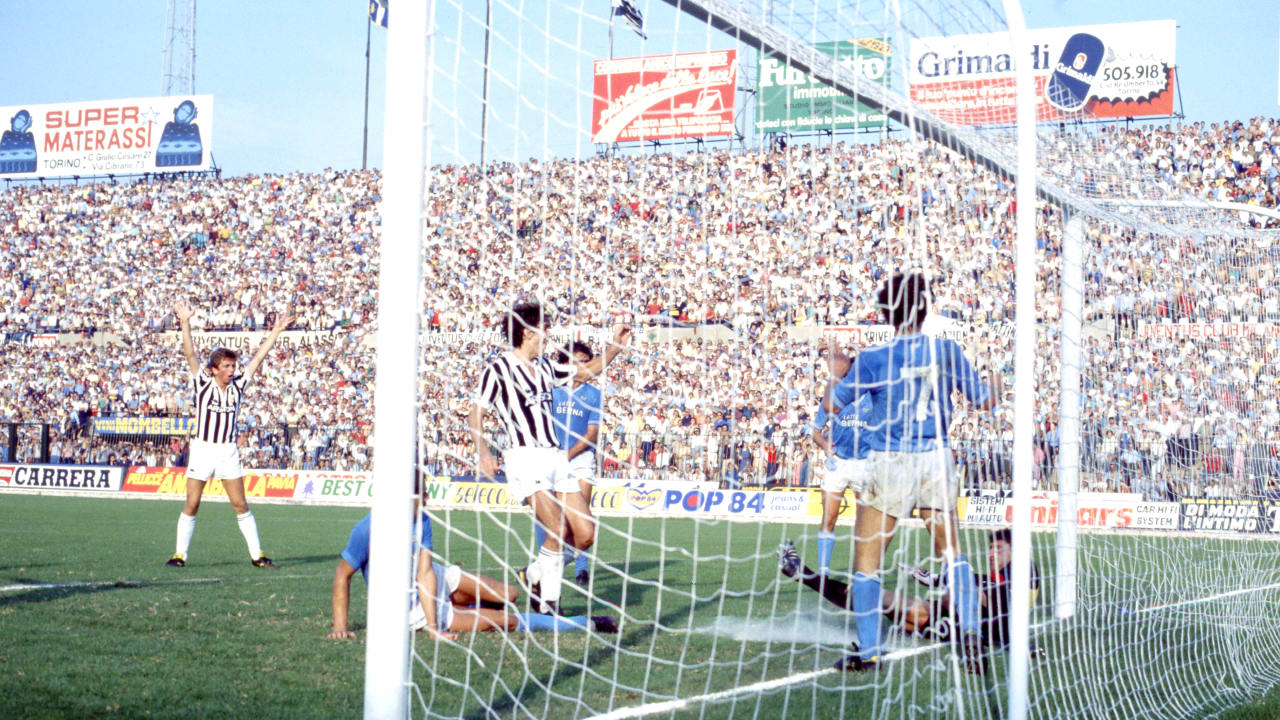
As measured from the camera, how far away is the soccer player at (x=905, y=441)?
5.35m

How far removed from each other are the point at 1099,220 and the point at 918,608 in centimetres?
315

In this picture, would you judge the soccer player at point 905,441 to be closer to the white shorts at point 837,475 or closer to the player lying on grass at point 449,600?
the player lying on grass at point 449,600

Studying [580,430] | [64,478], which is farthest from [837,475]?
[64,478]

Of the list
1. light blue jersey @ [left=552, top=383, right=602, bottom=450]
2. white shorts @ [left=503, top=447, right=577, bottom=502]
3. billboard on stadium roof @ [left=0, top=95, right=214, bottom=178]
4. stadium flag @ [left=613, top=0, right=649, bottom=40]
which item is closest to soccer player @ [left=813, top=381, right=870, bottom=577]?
light blue jersey @ [left=552, top=383, right=602, bottom=450]

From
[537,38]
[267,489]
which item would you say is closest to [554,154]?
[537,38]

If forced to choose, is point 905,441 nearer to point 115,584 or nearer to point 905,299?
point 905,299

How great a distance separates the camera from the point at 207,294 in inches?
1330

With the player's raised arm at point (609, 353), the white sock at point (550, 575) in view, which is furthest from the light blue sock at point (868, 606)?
the white sock at point (550, 575)

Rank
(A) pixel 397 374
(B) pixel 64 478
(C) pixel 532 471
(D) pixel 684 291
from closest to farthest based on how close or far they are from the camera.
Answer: (A) pixel 397 374
(C) pixel 532 471
(D) pixel 684 291
(B) pixel 64 478

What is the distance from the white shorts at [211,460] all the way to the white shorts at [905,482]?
21.7 feet

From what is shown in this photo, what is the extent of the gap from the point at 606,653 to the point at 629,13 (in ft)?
10.7

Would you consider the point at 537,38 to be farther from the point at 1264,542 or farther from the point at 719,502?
the point at 719,502

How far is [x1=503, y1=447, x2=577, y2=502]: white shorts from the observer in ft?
21.9

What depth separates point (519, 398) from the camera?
6.78m
